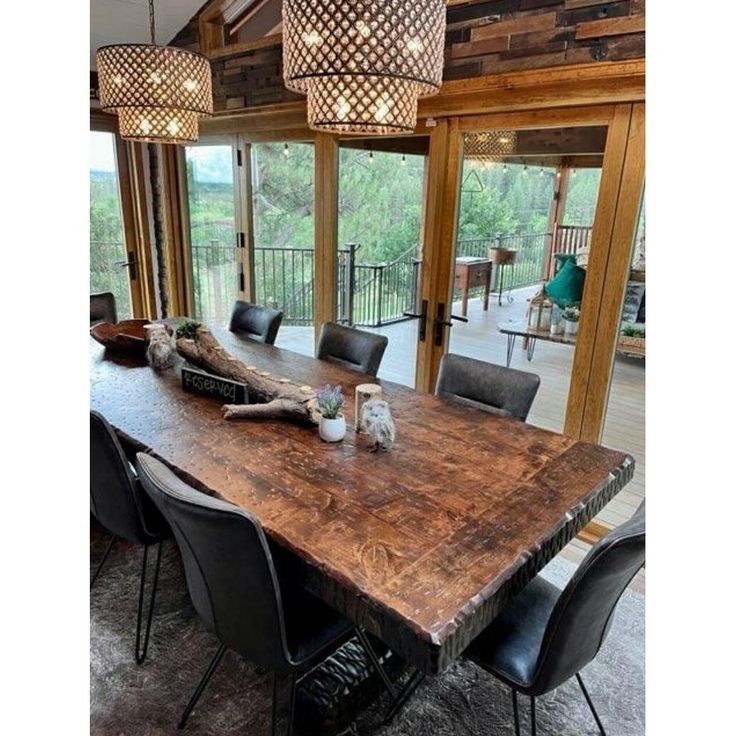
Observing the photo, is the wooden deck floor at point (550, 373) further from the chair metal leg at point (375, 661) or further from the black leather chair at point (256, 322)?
the chair metal leg at point (375, 661)

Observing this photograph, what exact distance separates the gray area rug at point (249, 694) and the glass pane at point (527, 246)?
4.24 feet

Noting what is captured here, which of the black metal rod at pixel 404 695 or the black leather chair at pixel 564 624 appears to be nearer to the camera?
the black leather chair at pixel 564 624

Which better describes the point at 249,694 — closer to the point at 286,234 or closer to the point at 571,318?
the point at 571,318

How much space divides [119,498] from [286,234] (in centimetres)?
278

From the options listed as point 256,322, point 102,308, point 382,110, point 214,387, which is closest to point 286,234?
point 256,322

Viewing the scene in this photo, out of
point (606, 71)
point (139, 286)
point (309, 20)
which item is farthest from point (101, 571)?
point (139, 286)

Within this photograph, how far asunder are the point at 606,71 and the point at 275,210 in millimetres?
2577

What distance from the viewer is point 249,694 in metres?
1.92

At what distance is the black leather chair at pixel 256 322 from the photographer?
11.2ft

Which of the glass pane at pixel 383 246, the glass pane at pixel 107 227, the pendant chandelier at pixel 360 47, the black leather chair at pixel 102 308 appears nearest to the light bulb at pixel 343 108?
the pendant chandelier at pixel 360 47

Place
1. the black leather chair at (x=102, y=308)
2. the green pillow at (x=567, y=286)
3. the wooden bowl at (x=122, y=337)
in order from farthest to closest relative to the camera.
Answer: the black leather chair at (x=102, y=308) → the wooden bowl at (x=122, y=337) → the green pillow at (x=567, y=286)

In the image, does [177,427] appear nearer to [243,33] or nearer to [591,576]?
[591,576]
